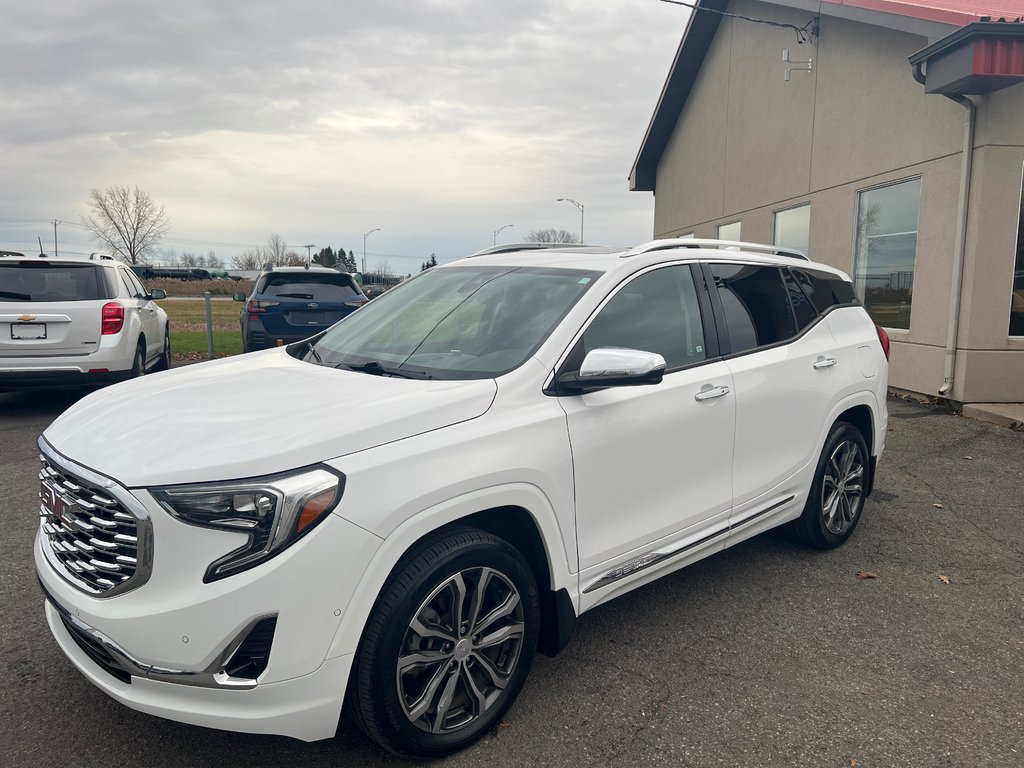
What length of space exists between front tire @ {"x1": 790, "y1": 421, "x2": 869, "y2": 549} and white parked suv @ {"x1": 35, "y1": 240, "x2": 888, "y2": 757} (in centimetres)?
36

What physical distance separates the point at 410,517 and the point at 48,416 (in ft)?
26.1

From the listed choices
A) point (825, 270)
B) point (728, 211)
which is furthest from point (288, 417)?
point (728, 211)

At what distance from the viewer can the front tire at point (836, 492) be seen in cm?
443

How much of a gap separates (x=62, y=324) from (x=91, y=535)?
6.63 meters

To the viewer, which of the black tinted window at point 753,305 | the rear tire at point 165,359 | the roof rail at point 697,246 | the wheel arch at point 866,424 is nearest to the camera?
the roof rail at point 697,246

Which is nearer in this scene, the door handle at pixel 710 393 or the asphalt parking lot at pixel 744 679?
the asphalt parking lot at pixel 744 679

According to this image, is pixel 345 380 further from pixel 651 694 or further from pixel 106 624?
pixel 651 694

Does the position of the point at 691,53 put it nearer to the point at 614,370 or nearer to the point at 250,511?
the point at 614,370

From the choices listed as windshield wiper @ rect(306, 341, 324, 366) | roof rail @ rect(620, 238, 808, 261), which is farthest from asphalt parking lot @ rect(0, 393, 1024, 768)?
roof rail @ rect(620, 238, 808, 261)

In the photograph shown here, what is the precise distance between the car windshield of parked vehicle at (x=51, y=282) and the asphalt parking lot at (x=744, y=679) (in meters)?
4.07

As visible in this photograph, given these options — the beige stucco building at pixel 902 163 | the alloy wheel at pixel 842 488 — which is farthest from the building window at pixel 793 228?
the alloy wheel at pixel 842 488

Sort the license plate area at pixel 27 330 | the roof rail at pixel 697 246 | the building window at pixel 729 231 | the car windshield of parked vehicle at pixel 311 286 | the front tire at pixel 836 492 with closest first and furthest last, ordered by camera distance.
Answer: the roof rail at pixel 697 246 < the front tire at pixel 836 492 < the license plate area at pixel 27 330 < the car windshield of parked vehicle at pixel 311 286 < the building window at pixel 729 231

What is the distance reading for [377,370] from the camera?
10.5 ft

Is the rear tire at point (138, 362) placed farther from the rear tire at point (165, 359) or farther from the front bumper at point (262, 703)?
the front bumper at point (262, 703)
